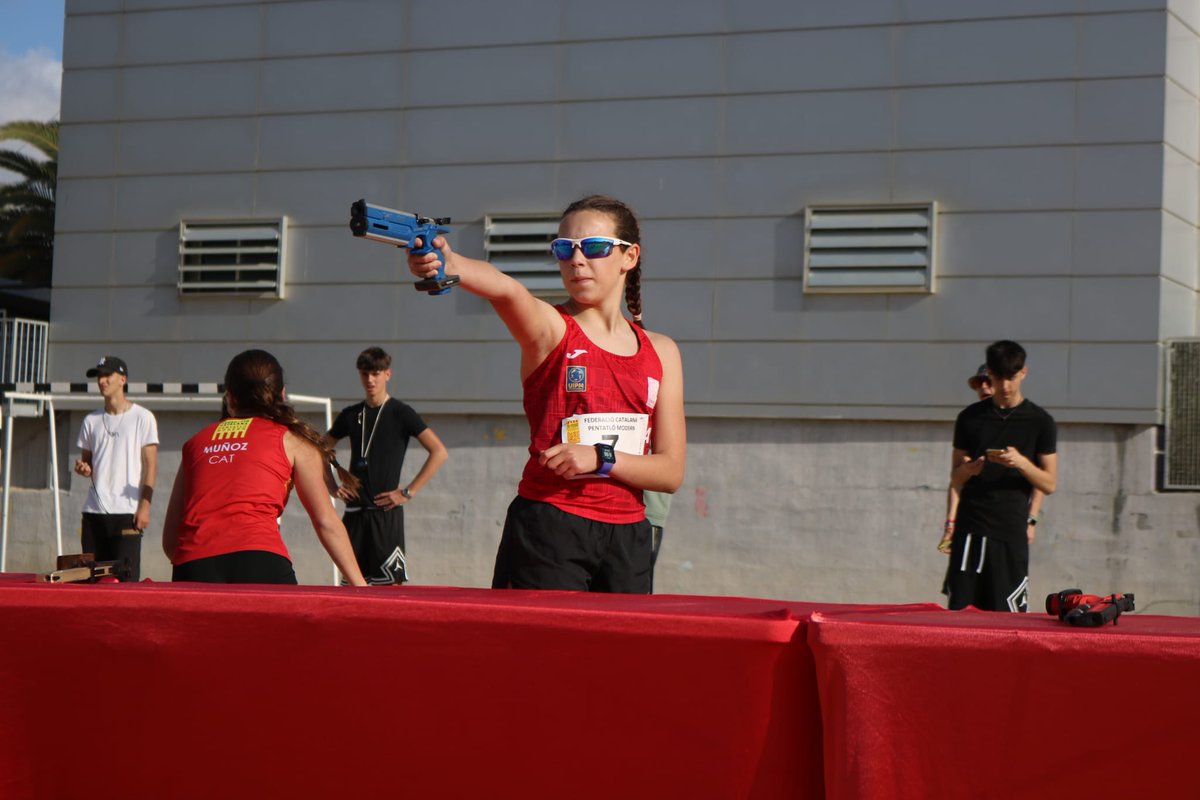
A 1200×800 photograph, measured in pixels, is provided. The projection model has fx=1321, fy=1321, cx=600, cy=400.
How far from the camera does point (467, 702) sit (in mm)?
3090

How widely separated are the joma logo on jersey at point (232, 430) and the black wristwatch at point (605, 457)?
1782 mm

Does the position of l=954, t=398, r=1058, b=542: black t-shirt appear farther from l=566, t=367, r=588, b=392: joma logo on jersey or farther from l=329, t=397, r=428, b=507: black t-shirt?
l=566, t=367, r=588, b=392: joma logo on jersey

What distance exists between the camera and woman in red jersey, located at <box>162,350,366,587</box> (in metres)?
4.75

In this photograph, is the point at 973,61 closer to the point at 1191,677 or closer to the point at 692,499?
the point at 692,499

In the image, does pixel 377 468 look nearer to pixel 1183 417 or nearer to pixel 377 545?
pixel 377 545

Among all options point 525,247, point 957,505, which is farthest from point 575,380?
point 525,247

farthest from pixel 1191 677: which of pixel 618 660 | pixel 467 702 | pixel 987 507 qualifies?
pixel 987 507

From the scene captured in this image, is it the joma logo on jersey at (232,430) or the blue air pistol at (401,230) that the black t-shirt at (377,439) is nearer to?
the joma logo on jersey at (232,430)

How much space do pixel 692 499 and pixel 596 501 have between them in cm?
972

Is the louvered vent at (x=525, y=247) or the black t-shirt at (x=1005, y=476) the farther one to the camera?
the louvered vent at (x=525, y=247)

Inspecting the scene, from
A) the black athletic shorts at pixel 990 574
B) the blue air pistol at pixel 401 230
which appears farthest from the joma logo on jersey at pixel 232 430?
the black athletic shorts at pixel 990 574

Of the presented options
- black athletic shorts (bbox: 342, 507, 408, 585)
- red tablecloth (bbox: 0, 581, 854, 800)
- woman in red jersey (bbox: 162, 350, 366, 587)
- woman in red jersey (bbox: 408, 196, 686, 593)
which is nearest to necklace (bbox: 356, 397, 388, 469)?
black athletic shorts (bbox: 342, 507, 408, 585)

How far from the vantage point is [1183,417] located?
12.2 metres

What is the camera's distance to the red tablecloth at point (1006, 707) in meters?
2.59
